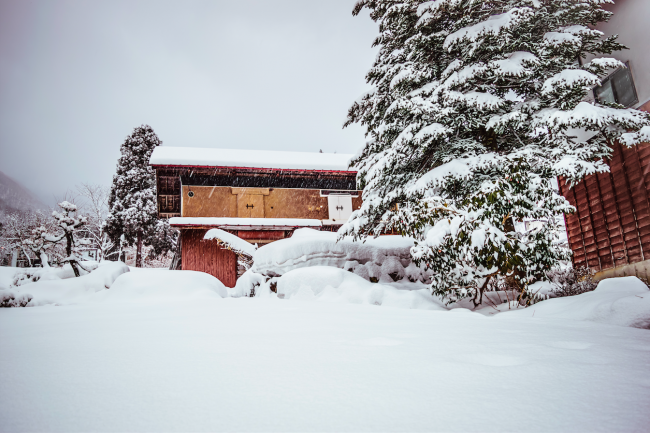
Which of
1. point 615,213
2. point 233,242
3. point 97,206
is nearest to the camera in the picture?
point 615,213

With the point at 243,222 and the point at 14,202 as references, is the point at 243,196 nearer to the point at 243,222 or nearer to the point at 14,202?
the point at 243,222

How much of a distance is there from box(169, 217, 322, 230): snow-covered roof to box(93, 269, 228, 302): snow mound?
22.6ft

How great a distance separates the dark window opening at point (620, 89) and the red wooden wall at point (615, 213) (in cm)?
100

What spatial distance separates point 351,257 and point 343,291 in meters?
1.75

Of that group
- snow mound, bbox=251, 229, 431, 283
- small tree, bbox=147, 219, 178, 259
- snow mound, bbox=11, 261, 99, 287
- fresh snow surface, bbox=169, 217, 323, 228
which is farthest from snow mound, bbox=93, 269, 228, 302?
small tree, bbox=147, 219, 178, 259

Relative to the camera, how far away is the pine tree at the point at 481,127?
16.3 feet

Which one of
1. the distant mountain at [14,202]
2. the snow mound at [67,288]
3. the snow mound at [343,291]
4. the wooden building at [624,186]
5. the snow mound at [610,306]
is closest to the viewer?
the snow mound at [610,306]

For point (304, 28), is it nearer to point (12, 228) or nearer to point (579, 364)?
point (12, 228)

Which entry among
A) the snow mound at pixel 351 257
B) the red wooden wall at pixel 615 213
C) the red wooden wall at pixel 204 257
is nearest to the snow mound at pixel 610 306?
the snow mound at pixel 351 257

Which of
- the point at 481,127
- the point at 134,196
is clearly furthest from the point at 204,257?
the point at 481,127

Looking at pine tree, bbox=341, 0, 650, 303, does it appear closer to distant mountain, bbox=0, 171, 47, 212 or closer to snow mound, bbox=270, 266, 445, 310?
snow mound, bbox=270, 266, 445, 310

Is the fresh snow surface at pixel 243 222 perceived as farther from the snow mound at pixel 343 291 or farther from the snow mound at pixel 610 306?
the snow mound at pixel 610 306

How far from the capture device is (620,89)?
796 cm

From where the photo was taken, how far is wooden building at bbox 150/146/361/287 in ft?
49.1
